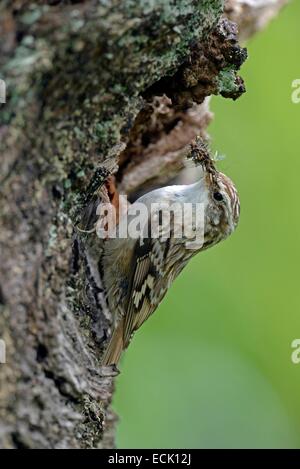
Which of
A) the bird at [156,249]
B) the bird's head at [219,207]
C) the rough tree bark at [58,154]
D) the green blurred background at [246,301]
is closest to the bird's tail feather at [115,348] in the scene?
the bird at [156,249]

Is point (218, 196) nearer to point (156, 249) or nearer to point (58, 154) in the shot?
point (156, 249)

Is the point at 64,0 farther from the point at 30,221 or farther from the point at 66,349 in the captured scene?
the point at 66,349

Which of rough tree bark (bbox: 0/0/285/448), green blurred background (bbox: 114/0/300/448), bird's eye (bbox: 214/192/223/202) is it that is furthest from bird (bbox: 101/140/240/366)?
green blurred background (bbox: 114/0/300/448)

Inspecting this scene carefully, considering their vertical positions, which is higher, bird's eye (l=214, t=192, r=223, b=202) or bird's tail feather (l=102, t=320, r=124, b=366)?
bird's eye (l=214, t=192, r=223, b=202)

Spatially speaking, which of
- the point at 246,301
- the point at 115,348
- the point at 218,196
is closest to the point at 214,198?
the point at 218,196

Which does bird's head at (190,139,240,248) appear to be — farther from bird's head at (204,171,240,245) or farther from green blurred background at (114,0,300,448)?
green blurred background at (114,0,300,448)

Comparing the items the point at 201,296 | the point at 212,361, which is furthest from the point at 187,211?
the point at 212,361

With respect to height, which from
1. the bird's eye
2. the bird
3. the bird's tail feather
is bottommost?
the bird's tail feather
